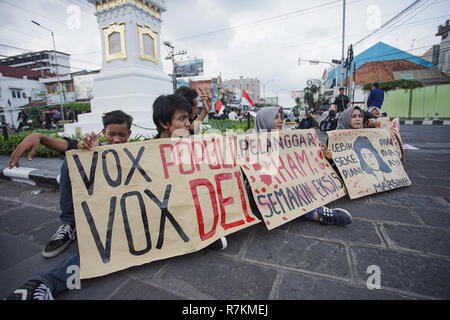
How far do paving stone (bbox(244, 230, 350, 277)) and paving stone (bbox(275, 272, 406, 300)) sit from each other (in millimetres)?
100

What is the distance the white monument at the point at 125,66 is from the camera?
651cm

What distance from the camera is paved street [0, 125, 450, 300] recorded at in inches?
51.1

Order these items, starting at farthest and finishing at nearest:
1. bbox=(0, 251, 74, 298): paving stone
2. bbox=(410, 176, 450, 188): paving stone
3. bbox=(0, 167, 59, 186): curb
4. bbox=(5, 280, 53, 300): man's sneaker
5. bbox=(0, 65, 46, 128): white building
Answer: bbox=(0, 65, 46, 128): white building < bbox=(0, 167, 59, 186): curb < bbox=(410, 176, 450, 188): paving stone < bbox=(0, 251, 74, 298): paving stone < bbox=(5, 280, 53, 300): man's sneaker

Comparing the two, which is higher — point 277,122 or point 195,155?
point 277,122

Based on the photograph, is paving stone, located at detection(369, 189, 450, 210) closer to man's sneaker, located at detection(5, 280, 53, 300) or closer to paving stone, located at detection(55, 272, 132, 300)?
paving stone, located at detection(55, 272, 132, 300)

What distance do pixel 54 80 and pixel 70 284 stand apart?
49.8 metres

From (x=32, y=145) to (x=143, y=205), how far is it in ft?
2.85

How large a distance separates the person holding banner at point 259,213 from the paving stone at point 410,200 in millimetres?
892

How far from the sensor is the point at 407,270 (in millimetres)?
1412

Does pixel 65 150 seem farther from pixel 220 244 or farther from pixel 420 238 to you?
pixel 420 238

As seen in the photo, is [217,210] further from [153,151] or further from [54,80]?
[54,80]

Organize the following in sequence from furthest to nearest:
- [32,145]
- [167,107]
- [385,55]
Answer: [385,55], [167,107], [32,145]

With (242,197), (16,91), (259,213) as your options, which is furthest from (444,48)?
(16,91)

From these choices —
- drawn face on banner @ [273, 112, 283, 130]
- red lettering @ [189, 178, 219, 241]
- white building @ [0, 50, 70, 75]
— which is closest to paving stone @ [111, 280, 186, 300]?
red lettering @ [189, 178, 219, 241]
